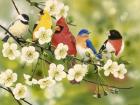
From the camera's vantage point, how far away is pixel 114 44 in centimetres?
138

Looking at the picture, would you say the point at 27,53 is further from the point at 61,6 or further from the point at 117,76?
the point at 117,76

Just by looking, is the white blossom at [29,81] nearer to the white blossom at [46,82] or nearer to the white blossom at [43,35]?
the white blossom at [46,82]

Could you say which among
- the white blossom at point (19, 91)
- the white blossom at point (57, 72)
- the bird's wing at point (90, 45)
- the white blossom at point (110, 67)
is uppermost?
the bird's wing at point (90, 45)

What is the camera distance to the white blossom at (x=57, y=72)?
4.30 ft

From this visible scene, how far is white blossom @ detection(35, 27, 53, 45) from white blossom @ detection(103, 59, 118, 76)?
20 centimetres

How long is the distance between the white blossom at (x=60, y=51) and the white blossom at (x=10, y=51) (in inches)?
4.8

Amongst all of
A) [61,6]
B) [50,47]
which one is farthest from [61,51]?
[61,6]

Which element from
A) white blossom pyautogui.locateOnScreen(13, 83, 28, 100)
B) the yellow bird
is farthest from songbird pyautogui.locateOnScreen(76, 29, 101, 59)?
white blossom pyautogui.locateOnScreen(13, 83, 28, 100)

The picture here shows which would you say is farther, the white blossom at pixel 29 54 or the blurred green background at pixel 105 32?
the blurred green background at pixel 105 32

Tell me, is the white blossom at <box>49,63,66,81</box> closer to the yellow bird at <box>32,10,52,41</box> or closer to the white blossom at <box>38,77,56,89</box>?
the white blossom at <box>38,77,56,89</box>

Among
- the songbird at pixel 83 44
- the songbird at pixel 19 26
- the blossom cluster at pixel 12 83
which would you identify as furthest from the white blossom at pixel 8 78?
the songbird at pixel 83 44

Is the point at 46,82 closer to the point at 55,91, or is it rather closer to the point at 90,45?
the point at 55,91

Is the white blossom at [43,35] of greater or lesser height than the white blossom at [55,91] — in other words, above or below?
above

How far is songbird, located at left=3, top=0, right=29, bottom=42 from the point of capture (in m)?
1.30
